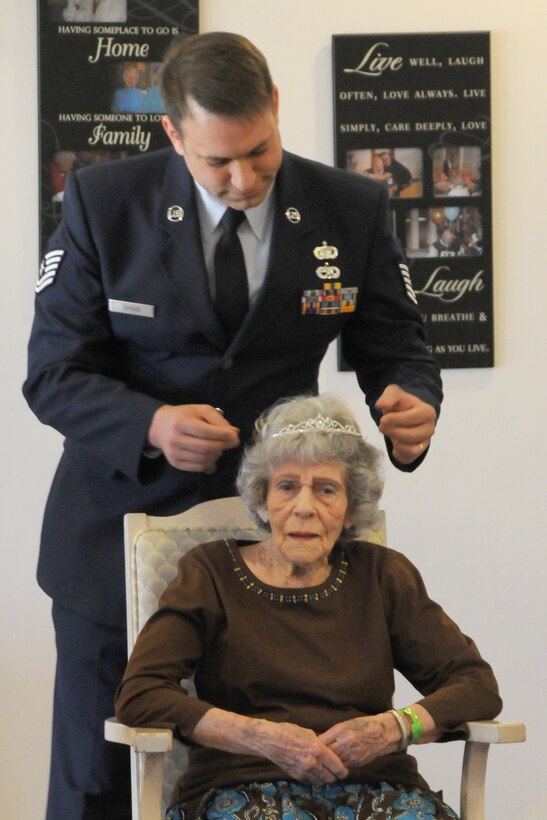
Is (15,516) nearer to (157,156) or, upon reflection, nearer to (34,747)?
(34,747)

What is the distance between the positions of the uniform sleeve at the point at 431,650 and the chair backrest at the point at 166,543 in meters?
0.14

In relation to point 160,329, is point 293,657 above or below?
below

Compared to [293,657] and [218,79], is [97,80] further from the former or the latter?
[293,657]

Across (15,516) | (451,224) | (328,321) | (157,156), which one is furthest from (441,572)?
(157,156)

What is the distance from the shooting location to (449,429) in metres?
3.59

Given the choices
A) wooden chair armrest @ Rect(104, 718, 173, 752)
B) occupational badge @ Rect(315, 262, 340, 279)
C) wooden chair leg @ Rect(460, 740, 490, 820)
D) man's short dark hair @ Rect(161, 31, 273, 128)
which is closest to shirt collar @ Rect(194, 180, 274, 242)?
occupational badge @ Rect(315, 262, 340, 279)

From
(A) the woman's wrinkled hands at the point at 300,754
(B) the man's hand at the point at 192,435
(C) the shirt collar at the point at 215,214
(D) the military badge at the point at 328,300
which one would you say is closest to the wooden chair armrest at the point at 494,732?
(A) the woman's wrinkled hands at the point at 300,754

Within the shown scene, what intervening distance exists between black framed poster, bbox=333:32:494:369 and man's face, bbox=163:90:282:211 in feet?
5.03

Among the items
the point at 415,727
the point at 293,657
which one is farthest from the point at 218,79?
the point at 415,727

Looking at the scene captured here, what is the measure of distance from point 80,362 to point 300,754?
2.46 ft

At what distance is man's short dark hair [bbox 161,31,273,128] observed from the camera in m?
1.92

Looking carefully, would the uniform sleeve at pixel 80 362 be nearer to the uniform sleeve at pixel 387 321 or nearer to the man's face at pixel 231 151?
the man's face at pixel 231 151

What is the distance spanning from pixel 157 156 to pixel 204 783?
1.08 metres

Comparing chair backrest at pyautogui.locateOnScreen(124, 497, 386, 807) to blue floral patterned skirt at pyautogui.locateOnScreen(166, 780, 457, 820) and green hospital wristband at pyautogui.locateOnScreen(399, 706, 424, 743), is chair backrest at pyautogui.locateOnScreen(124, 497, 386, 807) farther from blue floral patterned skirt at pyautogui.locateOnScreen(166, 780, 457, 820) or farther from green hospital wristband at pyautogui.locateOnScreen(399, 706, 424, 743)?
green hospital wristband at pyautogui.locateOnScreen(399, 706, 424, 743)
